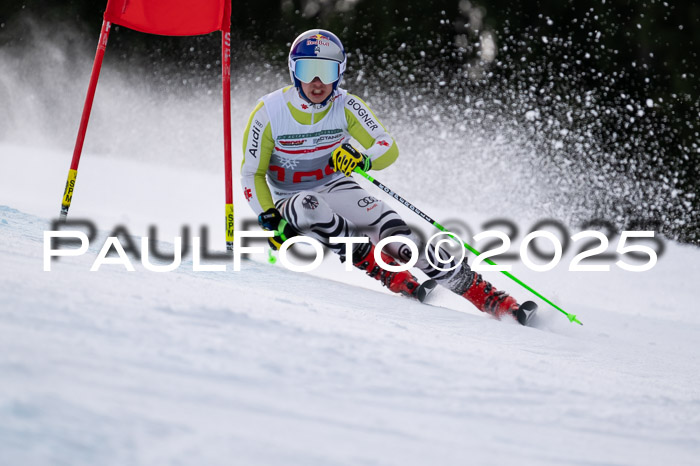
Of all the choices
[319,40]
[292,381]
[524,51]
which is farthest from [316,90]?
[524,51]

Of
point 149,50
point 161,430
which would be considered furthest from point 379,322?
point 149,50

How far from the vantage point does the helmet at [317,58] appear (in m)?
3.83

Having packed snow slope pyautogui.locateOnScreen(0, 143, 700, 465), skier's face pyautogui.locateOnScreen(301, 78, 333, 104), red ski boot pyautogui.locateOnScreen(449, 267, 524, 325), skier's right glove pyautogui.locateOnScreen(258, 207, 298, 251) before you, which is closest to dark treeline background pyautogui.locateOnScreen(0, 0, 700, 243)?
red ski boot pyautogui.locateOnScreen(449, 267, 524, 325)

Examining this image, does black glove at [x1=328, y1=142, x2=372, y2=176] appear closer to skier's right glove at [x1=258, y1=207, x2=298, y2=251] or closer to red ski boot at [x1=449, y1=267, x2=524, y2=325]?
skier's right glove at [x1=258, y1=207, x2=298, y2=251]

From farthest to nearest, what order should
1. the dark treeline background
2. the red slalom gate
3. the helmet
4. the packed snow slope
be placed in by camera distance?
1. the dark treeline background
2. the red slalom gate
3. the helmet
4. the packed snow slope

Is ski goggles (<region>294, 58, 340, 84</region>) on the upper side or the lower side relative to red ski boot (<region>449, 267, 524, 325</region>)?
upper

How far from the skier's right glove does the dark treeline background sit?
729 cm

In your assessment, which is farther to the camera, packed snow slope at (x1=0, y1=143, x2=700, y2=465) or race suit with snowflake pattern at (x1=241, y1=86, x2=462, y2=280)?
race suit with snowflake pattern at (x1=241, y1=86, x2=462, y2=280)

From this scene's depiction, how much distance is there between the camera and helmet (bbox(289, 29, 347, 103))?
3.83m

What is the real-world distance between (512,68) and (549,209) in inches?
106

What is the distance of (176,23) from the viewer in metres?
4.50

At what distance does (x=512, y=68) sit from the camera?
1103cm

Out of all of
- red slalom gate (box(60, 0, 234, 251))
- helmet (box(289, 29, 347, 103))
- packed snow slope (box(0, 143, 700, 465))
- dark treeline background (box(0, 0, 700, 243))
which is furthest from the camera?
dark treeline background (box(0, 0, 700, 243))

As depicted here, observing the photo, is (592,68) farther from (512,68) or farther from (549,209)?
(549,209)
